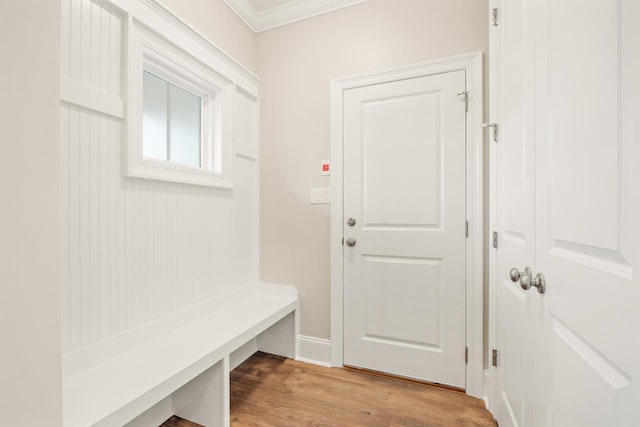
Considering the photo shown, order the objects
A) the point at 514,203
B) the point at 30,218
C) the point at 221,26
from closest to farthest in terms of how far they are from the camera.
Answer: the point at 30,218 < the point at 514,203 < the point at 221,26

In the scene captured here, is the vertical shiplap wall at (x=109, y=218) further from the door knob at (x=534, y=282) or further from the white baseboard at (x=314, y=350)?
the door knob at (x=534, y=282)

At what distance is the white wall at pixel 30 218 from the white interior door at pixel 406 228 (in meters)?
1.66

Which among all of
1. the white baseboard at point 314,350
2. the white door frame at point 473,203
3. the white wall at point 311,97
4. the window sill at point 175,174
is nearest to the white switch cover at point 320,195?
the white wall at point 311,97

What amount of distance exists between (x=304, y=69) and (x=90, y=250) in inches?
73.4

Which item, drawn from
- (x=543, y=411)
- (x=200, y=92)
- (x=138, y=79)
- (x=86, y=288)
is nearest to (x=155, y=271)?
(x=86, y=288)

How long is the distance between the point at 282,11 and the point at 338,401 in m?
2.82

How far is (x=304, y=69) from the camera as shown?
2.27 metres

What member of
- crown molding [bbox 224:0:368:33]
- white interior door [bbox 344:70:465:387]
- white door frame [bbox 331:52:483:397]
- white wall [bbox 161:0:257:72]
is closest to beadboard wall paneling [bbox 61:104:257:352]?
white wall [bbox 161:0:257:72]

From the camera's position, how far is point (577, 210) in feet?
2.34

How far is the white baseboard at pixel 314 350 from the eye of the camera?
2.16m

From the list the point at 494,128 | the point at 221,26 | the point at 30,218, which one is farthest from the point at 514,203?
the point at 221,26

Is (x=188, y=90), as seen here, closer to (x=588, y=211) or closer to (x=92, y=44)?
(x=92, y=44)

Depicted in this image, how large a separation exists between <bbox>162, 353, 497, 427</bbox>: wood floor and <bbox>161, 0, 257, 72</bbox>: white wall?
91.4 inches

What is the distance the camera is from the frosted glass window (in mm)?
1633
